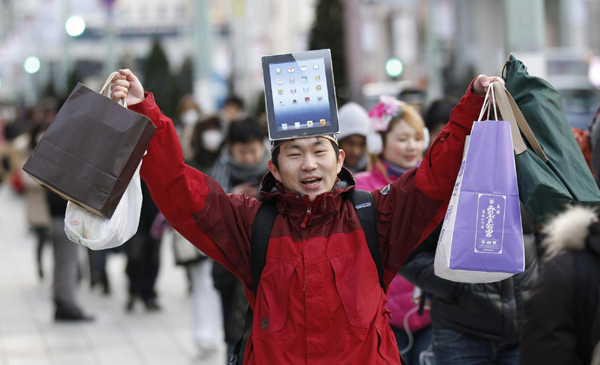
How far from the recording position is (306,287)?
10.7ft

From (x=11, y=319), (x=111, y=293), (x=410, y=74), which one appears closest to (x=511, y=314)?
(x=11, y=319)

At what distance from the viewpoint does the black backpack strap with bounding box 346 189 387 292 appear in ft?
11.1

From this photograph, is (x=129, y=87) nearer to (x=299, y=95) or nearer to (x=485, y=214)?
(x=299, y=95)

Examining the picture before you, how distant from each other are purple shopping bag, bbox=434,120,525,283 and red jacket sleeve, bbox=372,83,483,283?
0.40ft

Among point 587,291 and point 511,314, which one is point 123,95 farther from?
point 511,314

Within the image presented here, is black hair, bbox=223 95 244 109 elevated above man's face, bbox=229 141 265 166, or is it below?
above

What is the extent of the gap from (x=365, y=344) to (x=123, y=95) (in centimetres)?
131

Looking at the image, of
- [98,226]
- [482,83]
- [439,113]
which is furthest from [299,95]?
[439,113]

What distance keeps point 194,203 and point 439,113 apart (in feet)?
10.4

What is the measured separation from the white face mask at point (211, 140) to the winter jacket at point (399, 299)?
3.50 metres

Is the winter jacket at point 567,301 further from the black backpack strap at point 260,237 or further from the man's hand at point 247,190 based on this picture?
the man's hand at point 247,190

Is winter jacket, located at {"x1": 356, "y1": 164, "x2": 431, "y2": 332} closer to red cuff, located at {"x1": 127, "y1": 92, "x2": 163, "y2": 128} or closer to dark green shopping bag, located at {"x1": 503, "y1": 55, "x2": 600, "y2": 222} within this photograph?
dark green shopping bag, located at {"x1": 503, "y1": 55, "x2": 600, "y2": 222}

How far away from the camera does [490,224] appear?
314cm

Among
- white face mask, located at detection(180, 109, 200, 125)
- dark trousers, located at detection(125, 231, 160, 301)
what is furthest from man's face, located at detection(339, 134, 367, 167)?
white face mask, located at detection(180, 109, 200, 125)
